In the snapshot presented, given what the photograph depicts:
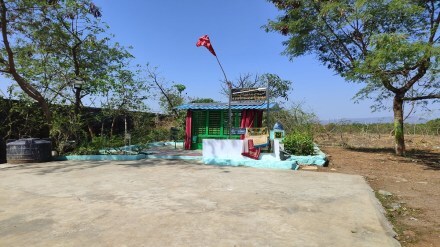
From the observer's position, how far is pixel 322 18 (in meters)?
12.0

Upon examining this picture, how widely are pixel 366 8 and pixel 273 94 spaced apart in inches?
317

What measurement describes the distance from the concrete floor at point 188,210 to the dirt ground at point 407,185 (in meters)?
0.32

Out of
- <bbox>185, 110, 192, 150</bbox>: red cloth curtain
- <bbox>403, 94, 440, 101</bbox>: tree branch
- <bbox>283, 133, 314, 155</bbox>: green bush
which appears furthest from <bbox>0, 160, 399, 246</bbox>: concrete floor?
<bbox>403, 94, 440, 101</bbox>: tree branch

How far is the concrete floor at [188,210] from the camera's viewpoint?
3482mm

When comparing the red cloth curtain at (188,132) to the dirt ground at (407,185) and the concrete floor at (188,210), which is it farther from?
the dirt ground at (407,185)

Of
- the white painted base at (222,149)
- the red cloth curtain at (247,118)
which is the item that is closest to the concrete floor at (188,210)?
the white painted base at (222,149)

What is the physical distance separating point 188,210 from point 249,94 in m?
5.30

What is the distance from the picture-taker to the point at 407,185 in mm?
7008

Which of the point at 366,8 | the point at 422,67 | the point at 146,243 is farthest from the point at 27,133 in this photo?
the point at 422,67

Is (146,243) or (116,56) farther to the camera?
(116,56)

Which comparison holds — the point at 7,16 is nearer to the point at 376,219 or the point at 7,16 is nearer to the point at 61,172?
the point at 61,172

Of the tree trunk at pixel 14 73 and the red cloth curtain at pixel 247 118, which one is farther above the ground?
the tree trunk at pixel 14 73

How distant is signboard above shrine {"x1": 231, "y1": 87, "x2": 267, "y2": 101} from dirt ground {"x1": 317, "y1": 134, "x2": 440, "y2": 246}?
255 centimetres

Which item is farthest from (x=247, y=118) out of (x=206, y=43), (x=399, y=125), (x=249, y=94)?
(x=399, y=125)
